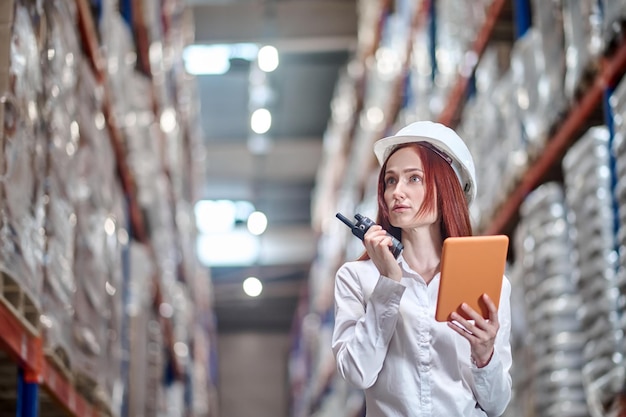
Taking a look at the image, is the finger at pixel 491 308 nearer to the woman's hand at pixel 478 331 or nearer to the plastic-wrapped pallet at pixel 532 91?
the woman's hand at pixel 478 331

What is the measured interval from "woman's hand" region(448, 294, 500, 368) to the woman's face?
28 cm

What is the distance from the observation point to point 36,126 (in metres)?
4.59

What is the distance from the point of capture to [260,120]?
1673 cm

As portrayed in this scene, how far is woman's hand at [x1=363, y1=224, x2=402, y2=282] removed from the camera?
2.71 metres

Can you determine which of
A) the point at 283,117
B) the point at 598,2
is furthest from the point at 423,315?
the point at 283,117

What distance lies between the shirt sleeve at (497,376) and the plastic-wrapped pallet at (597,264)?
6.90 feet

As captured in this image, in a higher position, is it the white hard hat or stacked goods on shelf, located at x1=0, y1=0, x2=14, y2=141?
stacked goods on shelf, located at x1=0, y1=0, x2=14, y2=141

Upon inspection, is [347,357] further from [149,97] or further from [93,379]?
[149,97]

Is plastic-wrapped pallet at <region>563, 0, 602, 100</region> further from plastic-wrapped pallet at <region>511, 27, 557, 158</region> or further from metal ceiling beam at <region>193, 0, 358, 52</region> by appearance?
metal ceiling beam at <region>193, 0, 358, 52</region>

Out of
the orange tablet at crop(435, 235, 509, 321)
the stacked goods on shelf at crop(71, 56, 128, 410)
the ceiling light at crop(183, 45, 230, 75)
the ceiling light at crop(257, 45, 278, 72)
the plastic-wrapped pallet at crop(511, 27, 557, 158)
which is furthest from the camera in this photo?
A: the ceiling light at crop(183, 45, 230, 75)

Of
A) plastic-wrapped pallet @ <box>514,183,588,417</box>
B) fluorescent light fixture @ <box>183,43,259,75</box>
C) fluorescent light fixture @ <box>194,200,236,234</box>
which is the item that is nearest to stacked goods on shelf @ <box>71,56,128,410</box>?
plastic-wrapped pallet @ <box>514,183,588,417</box>

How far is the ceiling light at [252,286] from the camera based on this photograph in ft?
73.0

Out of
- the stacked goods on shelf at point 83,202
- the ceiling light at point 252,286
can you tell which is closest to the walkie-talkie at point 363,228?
the stacked goods on shelf at point 83,202

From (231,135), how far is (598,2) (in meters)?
13.2
